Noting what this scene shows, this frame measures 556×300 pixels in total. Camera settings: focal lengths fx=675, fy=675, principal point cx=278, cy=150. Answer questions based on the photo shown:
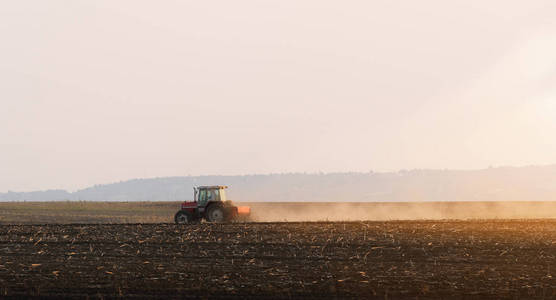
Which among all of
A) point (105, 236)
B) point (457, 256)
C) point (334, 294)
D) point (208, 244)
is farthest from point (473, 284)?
point (105, 236)

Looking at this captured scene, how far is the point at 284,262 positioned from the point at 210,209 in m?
15.9

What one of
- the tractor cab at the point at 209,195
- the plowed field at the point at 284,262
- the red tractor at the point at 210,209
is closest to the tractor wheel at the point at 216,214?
the red tractor at the point at 210,209

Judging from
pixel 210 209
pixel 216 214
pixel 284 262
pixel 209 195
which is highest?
pixel 209 195

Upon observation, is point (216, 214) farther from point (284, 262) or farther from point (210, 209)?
point (284, 262)

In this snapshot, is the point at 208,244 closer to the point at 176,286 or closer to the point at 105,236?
the point at 105,236

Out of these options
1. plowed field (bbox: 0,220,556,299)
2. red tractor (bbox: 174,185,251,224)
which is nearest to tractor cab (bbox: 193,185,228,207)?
red tractor (bbox: 174,185,251,224)

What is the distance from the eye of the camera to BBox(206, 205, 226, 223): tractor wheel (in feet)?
116

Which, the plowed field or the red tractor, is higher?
the red tractor

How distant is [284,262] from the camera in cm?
2019

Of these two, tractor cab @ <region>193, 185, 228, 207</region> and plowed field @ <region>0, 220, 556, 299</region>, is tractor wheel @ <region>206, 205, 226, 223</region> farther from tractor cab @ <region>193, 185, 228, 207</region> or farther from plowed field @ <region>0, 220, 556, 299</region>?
plowed field @ <region>0, 220, 556, 299</region>

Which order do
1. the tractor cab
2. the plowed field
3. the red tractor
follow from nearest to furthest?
the plowed field
the red tractor
the tractor cab

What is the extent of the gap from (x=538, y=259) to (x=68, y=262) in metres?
14.5

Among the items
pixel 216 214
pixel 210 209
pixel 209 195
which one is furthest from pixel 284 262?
pixel 209 195

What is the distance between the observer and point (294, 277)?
17391mm
